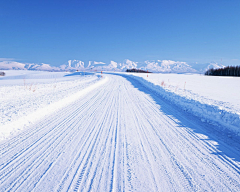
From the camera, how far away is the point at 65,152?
2889 mm

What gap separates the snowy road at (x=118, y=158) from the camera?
6.84 ft

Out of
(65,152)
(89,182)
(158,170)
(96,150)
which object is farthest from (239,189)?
(65,152)

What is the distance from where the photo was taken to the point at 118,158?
105 inches

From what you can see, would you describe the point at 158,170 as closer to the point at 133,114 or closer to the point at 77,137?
the point at 77,137

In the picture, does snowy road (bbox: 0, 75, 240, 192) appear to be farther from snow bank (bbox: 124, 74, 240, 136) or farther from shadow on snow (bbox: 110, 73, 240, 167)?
snow bank (bbox: 124, 74, 240, 136)

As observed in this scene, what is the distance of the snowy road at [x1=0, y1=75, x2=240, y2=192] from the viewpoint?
208 centimetres

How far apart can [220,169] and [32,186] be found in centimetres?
302

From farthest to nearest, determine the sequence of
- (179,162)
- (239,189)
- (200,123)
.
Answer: (200,123)
(179,162)
(239,189)

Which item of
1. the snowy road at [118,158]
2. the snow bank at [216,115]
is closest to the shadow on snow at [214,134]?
the snowy road at [118,158]

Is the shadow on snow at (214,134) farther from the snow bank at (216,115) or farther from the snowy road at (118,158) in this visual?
the snow bank at (216,115)

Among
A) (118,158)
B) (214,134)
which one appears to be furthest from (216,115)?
(118,158)

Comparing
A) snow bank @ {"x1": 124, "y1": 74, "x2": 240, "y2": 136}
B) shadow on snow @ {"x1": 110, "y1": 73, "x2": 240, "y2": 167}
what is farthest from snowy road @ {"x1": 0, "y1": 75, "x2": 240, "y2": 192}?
snow bank @ {"x1": 124, "y1": 74, "x2": 240, "y2": 136}

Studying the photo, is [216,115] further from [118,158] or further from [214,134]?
[118,158]

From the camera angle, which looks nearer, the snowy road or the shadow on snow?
the snowy road
